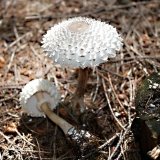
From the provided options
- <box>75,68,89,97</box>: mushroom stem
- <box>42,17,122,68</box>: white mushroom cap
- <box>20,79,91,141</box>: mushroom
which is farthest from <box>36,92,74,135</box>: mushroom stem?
<box>42,17,122,68</box>: white mushroom cap

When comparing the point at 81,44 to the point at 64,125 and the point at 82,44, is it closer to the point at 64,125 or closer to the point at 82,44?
the point at 82,44

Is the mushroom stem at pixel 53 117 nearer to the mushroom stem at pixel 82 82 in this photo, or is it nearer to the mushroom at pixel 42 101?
the mushroom at pixel 42 101

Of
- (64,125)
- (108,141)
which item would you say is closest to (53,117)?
(64,125)

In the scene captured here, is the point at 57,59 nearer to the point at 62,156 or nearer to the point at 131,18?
the point at 62,156

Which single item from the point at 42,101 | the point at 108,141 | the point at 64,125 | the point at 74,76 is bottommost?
the point at 108,141

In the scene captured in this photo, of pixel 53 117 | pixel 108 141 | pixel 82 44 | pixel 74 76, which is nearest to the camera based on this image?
pixel 82 44

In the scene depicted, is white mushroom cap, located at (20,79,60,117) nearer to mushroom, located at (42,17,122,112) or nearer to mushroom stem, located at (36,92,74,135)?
mushroom stem, located at (36,92,74,135)
